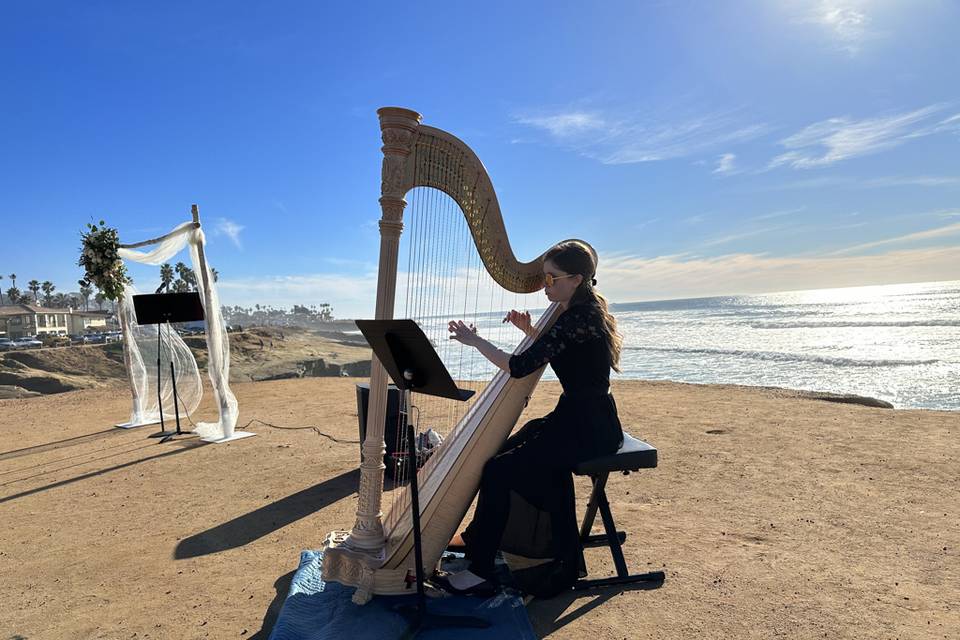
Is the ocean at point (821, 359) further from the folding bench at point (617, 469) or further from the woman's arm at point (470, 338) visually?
the folding bench at point (617, 469)

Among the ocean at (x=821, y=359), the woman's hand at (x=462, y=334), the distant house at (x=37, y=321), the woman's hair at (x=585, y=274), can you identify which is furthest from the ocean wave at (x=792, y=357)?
the distant house at (x=37, y=321)

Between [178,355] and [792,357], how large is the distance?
61.5 ft

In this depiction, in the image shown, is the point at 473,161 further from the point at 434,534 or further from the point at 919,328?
the point at 919,328

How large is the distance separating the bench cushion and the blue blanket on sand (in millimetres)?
720

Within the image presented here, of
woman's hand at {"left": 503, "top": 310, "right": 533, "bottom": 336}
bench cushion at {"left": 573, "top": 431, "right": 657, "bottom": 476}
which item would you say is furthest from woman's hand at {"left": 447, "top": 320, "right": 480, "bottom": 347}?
bench cushion at {"left": 573, "top": 431, "right": 657, "bottom": 476}

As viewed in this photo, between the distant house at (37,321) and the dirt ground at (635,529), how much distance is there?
2223 inches

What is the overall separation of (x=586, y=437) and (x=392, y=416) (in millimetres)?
2546

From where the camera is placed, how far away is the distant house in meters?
50.4

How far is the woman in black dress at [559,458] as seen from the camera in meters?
2.65

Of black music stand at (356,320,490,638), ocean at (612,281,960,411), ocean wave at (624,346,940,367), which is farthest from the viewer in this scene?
ocean wave at (624,346,940,367)

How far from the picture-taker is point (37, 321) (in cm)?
5278

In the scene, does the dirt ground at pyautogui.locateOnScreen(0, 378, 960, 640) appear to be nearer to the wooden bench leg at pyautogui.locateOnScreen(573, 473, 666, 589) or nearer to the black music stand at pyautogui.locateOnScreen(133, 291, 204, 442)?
the wooden bench leg at pyautogui.locateOnScreen(573, 473, 666, 589)

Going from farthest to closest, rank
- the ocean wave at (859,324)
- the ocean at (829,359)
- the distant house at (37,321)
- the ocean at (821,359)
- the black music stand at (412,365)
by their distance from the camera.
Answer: the distant house at (37,321), the ocean wave at (859,324), the ocean at (829,359), the ocean at (821,359), the black music stand at (412,365)

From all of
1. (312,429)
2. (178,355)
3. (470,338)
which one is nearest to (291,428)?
(312,429)
